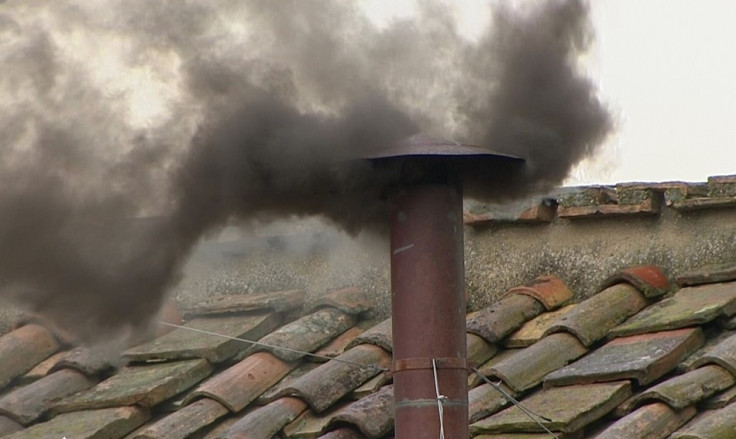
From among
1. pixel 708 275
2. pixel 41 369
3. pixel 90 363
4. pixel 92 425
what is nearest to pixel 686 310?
pixel 708 275

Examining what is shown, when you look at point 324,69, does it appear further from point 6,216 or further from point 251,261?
point 251,261

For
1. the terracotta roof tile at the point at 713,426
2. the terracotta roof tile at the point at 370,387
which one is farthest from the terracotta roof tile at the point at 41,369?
the terracotta roof tile at the point at 713,426

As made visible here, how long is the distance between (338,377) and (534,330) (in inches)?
35.9

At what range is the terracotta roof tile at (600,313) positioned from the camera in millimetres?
6613

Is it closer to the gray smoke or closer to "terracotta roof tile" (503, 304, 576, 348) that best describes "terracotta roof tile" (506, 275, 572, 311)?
"terracotta roof tile" (503, 304, 576, 348)

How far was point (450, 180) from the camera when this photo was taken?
5.68 m

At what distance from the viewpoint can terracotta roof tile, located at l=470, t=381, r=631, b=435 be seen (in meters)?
5.83

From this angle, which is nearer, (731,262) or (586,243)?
(731,262)

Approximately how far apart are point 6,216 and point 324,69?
1.35 metres

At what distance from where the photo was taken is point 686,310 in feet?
21.3

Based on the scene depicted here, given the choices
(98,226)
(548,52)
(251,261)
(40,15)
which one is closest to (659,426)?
(548,52)

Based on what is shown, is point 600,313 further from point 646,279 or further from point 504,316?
point 504,316

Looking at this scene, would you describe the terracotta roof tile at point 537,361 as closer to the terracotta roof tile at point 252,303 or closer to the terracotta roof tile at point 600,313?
the terracotta roof tile at point 600,313

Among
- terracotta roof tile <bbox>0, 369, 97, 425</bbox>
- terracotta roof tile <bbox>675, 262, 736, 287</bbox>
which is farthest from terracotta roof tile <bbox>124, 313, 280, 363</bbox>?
terracotta roof tile <bbox>675, 262, 736, 287</bbox>
